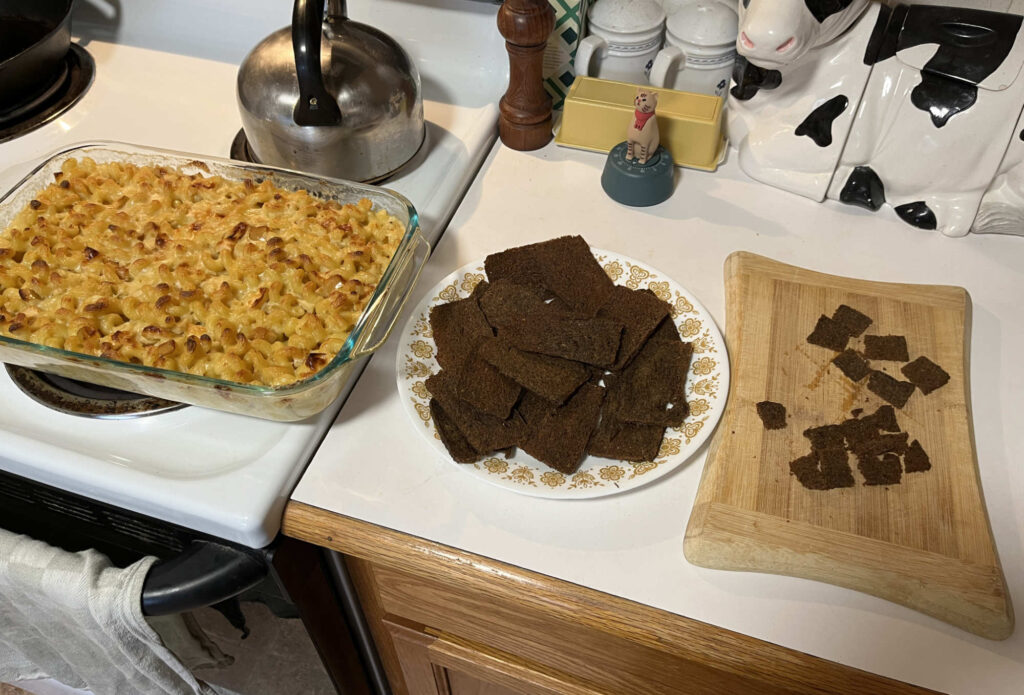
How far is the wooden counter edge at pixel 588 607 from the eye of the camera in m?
0.63

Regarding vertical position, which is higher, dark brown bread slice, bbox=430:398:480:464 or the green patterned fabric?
the green patterned fabric

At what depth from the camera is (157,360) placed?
73cm

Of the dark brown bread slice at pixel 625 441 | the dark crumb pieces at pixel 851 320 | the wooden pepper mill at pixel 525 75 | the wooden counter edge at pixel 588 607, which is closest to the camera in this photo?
the wooden counter edge at pixel 588 607

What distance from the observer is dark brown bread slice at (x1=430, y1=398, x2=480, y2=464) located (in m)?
0.74

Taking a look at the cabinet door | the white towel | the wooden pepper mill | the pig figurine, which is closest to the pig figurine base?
the pig figurine

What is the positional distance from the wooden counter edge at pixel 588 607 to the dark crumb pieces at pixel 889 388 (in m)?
0.28

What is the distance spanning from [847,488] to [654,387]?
0.20 metres

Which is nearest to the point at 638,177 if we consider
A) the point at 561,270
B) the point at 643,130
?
the point at 643,130

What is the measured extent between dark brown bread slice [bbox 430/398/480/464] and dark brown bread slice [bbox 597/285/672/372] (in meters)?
0.17

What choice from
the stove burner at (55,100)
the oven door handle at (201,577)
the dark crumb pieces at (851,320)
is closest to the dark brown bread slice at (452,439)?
the oven door handle at (201,577)

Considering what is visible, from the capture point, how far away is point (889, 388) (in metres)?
0.79

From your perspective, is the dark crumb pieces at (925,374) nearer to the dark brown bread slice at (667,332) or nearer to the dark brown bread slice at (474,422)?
the dark brown bread slice at (667,332)

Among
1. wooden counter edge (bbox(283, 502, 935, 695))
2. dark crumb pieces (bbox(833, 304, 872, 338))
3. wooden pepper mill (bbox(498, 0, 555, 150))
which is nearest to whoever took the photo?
wooden counter edge (bbox(283, 502, 935, 695))

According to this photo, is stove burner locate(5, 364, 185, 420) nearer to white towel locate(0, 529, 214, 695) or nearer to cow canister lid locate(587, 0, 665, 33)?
white towel locate(0, 529, 214, 695)
